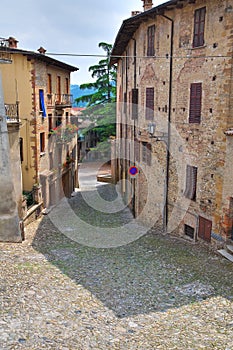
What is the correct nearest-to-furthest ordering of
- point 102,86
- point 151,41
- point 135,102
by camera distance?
point 151,41, point 135,102, point 102,86

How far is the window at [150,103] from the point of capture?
17703 mm

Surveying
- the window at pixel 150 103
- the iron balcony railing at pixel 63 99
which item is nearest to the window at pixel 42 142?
the iron balcony railing at pixel 63 99

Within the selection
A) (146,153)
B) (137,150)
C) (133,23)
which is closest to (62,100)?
(137,150)

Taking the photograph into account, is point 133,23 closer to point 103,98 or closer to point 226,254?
point 226,254

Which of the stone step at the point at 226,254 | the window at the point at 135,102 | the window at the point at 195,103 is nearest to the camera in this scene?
the stone step at the point at 226,254

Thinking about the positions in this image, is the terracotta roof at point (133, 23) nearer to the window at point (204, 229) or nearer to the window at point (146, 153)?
the window at point (146, 153)

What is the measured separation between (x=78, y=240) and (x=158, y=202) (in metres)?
4.74

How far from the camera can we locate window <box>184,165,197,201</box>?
15.2 m

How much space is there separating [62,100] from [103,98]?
18.7 m

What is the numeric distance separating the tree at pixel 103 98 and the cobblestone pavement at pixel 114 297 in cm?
2675

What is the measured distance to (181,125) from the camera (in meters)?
15.6

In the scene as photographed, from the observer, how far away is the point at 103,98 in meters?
44.1

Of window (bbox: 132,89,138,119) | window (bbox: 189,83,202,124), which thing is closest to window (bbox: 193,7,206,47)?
window (bbox: 189,83,202,124)

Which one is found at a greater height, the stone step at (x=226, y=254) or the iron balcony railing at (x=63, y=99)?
the iron balcony railing at (x=63, y=99)
